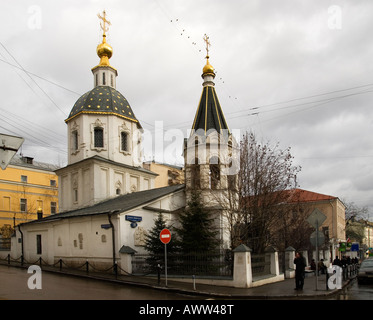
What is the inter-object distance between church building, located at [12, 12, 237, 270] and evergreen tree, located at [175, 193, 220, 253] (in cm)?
178

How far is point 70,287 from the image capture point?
54.1ft

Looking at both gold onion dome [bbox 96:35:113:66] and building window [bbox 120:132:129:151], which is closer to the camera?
building window [bbox 120:132:129:151]

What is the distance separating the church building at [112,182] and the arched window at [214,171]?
0.21ft

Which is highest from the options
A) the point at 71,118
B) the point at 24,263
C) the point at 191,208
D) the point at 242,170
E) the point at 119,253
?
the point at 71,118

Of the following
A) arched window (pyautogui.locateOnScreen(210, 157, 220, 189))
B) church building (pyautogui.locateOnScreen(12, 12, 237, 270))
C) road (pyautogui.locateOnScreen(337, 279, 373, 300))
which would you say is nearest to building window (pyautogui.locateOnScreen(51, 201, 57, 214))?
church building (pyautogui.locateOnScreen(12, 12, 237, 270))

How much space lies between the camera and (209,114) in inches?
1059

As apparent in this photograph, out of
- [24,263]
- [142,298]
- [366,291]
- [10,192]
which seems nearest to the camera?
[142,298]

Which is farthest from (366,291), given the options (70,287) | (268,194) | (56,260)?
(56,260)

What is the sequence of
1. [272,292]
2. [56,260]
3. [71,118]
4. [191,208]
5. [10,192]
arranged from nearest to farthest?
[272,292], [191,208], [56,260], [71,118], [10,192]

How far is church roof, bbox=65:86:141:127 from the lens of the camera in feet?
112

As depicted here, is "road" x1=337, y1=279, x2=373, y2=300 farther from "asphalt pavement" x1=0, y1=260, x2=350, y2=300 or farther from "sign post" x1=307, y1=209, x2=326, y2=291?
"sign post" x1=307, y1=209, x2=326, y2=291

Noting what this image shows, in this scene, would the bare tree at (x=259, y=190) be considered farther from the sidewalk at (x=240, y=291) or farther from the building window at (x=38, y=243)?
the building window at (x=38, y=243)

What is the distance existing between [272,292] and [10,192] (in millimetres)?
42706
